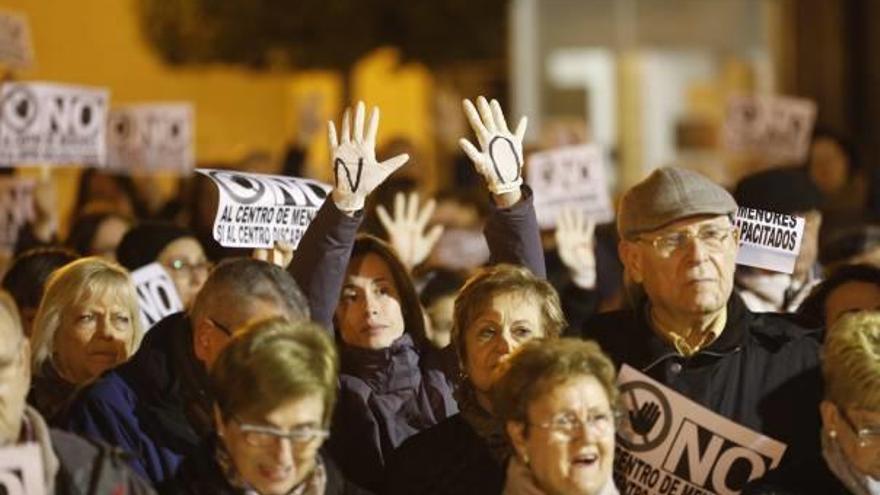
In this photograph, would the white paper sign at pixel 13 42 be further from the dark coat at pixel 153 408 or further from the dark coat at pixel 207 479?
the dark coat at pixel 207 479

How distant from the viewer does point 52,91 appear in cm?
1261

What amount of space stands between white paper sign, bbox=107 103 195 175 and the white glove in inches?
276

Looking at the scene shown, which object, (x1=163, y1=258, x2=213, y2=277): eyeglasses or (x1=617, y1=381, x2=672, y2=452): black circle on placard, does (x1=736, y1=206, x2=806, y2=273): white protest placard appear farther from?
(x1=163, y1=258, x2=213, y2=277): eyeglasses

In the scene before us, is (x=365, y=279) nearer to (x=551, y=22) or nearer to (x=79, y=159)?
(x=79, y=159)

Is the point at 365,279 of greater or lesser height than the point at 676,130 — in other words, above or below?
above

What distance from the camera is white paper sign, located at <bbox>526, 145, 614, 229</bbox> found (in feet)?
39.2

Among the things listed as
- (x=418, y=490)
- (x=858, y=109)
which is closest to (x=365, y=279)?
(x=418, y=490)

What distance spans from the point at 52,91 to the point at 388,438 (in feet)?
19.7

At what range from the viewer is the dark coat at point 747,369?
679 centimetres

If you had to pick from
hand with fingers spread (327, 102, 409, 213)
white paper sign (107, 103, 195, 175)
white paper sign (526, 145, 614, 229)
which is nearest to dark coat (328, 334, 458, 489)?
hand with fingers spread (327, 102, 409, 213)

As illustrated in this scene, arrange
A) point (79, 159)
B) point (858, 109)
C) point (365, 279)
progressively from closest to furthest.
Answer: point (365, 279)
point (79, 159)
point (858, 109)

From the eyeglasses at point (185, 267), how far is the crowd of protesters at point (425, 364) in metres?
1.52

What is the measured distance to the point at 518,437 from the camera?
6109mm

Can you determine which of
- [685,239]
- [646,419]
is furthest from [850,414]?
[685,239]
